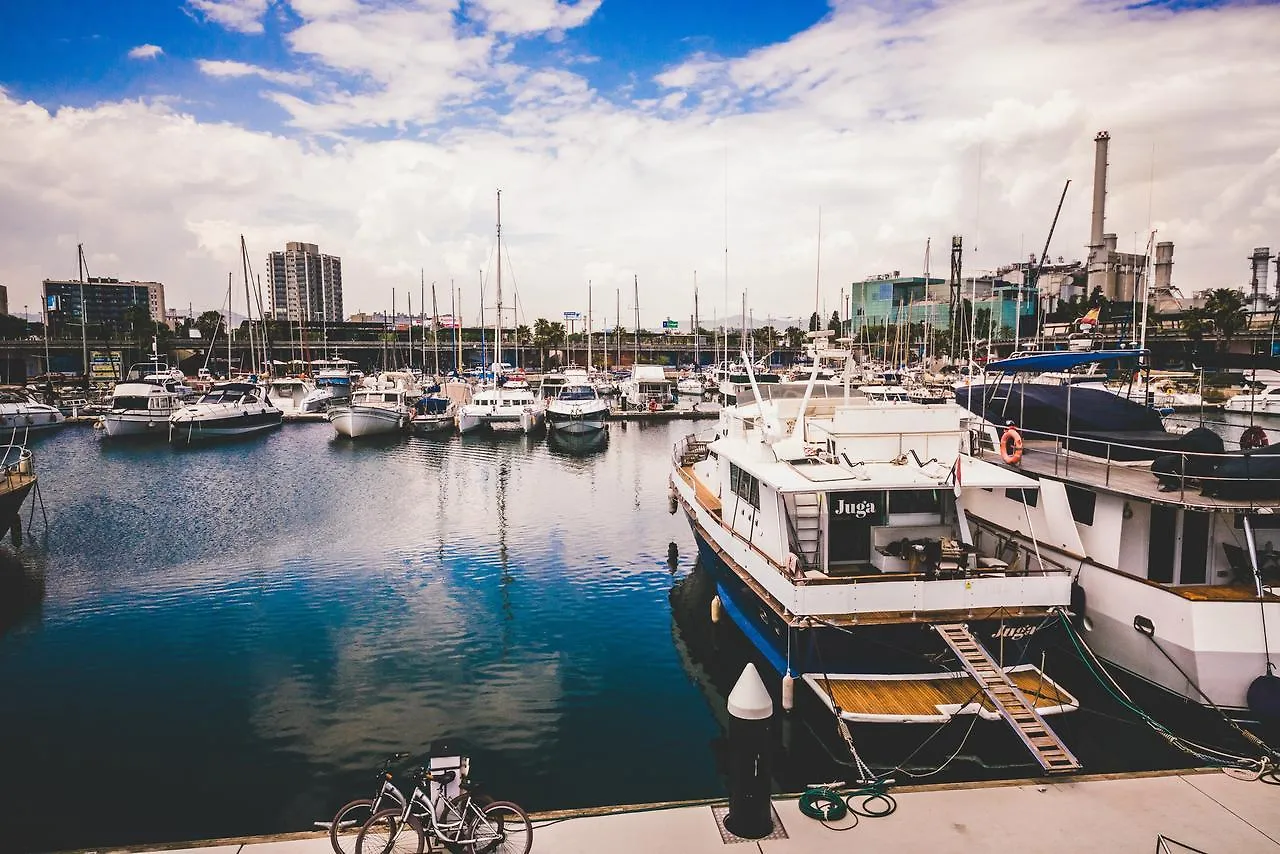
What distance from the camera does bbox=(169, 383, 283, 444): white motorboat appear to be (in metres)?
52.2

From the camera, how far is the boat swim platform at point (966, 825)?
7617mm

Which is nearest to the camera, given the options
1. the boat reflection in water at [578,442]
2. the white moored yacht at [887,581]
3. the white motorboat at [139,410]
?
the white moored yacht at [887,581]

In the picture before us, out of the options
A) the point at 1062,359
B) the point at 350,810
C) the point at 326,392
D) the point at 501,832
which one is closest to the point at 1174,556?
the point at 1062,359

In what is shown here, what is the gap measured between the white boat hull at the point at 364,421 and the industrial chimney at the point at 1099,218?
127250 millimetres

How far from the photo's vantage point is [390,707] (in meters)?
13.9

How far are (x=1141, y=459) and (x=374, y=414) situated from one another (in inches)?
1914

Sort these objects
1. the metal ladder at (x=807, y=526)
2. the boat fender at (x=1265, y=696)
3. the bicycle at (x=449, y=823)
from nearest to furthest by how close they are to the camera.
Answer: the bicycle at (x=449, y=823), the boat fender at (x=1265, y=696), the metal ladder at (x=807, y=526)

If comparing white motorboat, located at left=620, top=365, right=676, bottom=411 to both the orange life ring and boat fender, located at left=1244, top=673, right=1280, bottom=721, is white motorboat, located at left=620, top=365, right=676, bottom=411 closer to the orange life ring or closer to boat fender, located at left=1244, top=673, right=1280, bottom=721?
the orange life ring

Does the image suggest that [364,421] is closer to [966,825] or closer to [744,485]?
[744,485]

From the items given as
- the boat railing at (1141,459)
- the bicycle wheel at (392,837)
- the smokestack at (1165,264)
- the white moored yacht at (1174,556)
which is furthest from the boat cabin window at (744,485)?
the smokestack at (1165,264)

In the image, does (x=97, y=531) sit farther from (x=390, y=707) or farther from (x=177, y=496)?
(x=390, y=707)

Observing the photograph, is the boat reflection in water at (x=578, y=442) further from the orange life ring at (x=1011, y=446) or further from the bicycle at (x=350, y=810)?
the bicycle at (x=350, y=810)

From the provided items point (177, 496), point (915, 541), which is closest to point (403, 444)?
point (177, 496)

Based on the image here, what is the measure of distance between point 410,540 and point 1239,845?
2365 centimetres
